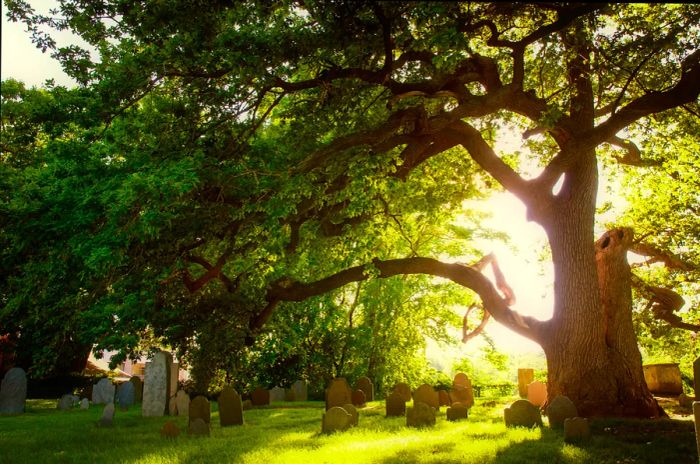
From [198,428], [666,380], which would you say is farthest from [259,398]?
[666,380]

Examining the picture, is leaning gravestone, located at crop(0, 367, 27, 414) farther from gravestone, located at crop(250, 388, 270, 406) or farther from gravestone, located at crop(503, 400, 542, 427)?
gravestone, located at crop(503, 400, 542, 427)

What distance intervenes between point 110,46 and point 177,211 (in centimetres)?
327

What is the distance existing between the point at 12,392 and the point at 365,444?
13.0 m

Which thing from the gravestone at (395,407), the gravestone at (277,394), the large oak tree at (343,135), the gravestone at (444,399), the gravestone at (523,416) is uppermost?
the large oak tree at (343,135)

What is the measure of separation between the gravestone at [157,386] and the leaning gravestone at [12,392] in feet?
15.1

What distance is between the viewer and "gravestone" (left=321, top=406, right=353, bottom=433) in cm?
938

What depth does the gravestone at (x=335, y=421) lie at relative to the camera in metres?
9.38

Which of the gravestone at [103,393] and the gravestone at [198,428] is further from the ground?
the gravestone at [198,428]

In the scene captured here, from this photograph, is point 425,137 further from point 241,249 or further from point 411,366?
point 411,366

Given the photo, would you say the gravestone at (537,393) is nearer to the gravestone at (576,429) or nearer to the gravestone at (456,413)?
the gravestone at (456,413)

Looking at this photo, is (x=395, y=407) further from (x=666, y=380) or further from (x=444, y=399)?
(x=666, y=380)

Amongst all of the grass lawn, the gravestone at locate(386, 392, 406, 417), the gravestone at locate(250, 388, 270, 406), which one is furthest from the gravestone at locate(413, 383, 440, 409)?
the gravestone at locate(250, 388, 270, 406)

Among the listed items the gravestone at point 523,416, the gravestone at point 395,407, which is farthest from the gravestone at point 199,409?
the gravestone at point 523,416

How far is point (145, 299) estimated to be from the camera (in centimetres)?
907
